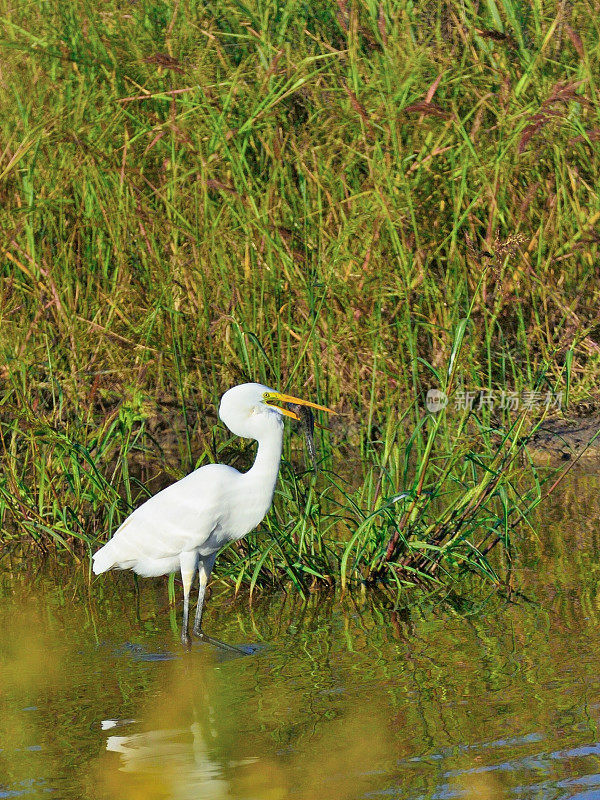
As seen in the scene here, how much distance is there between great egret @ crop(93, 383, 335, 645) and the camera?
11.5 ft

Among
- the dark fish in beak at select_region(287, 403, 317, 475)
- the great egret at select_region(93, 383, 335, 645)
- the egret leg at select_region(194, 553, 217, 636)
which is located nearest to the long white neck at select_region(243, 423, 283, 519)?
the great egret at select_region(93, 383, 335, 645)

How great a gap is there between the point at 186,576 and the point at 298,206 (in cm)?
238

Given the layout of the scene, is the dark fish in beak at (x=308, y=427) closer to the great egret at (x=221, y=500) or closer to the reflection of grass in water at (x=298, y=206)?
the great egret at (x=221, y=500)

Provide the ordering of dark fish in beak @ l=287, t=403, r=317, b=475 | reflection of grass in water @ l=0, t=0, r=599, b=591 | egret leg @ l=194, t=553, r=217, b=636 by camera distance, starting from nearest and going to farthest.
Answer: egret leg @ l=194, t=553, r=217, b=636 → dark fish in beak @ l=287, t=403, r=317, b=475 → reflection of grass in water @ l=0, t=0, r=599, b=591

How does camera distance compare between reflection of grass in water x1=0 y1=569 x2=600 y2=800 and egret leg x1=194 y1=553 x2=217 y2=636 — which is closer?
reflection of grass in water x1=0 y1=569 x2=600 y2=800

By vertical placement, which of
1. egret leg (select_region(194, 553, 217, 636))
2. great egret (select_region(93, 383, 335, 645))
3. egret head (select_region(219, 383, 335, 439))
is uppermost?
egret head (select_region(219, 383, 335, 439))

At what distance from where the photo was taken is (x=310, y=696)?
9.89ft

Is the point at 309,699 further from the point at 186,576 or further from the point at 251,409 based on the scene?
the point at 251,409

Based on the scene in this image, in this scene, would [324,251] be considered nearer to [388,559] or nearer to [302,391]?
[302,391]

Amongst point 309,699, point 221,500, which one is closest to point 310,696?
point 309,699

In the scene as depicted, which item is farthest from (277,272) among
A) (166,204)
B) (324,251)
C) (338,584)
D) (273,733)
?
(273,733)

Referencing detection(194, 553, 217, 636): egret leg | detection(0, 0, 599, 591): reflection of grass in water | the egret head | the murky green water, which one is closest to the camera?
the murky green water

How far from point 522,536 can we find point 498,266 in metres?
1.23

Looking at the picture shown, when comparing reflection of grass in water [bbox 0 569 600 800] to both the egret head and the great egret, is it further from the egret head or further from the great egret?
the egret head
